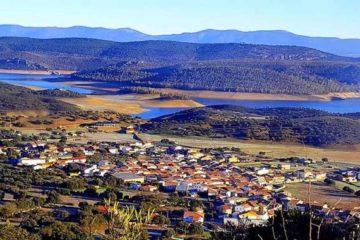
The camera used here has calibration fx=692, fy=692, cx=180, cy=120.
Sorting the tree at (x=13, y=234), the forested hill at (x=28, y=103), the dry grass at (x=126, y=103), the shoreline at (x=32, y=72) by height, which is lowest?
the shoreline at (x=32, y=72)

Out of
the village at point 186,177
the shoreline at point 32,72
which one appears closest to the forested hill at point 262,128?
the village at point 186,177

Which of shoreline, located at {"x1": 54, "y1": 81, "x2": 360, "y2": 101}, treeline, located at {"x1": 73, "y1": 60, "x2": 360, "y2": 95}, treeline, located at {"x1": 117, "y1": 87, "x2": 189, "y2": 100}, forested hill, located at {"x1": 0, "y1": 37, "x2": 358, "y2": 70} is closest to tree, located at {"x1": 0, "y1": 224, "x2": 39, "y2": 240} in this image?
treeline, located at {"x1": 117, "y1": 87, "x2": 189, "y2": 100}

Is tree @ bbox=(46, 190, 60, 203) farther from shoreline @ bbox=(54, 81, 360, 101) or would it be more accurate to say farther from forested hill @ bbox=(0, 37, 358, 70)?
forested hill @ bbox=(0, 37, 358, 70)

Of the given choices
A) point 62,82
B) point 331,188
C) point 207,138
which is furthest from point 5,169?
point 62,82

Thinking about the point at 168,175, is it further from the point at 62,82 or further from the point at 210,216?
the point at 62,82

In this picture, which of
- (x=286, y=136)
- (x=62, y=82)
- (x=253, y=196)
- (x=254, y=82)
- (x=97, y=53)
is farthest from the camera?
(x=97, y=53)

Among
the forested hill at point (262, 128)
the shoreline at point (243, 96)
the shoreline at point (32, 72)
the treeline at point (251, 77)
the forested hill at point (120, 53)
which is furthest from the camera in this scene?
the forested hill at point (120, 53)

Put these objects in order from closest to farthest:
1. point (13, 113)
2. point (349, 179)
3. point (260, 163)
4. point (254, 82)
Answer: point (349, 179)
point (260, 163)
point (13, 113)
point (254, 82)

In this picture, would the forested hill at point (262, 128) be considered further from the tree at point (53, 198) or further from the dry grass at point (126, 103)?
the tree at point (53, 198)
